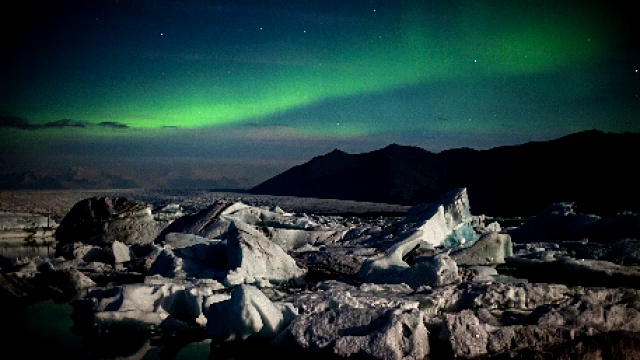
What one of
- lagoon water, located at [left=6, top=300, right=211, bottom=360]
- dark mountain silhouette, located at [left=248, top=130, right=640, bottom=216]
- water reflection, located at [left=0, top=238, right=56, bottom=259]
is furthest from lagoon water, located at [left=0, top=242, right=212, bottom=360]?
dark mountain silhouette, located at [left=248, top=130, right=640, bottom=216]

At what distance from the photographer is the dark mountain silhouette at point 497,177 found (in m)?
30.8

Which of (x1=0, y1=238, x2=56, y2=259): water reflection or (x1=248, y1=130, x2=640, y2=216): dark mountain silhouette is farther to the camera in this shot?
(x1=248, y1=130, x2=640, y2=216): dark mountain silhouette

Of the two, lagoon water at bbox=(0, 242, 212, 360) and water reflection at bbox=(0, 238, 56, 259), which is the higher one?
lagoon water at bbox=(0, 242, 212, 360)

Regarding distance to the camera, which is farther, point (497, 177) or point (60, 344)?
point (497, 177)

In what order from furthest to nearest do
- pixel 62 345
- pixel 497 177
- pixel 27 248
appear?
pixel 497 177, pixel 27 248, pixel 62 345

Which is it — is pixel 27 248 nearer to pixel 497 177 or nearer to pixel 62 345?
pixel 62 345

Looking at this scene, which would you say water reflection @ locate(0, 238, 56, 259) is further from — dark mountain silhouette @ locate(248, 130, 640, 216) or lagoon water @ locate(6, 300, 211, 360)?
dark mountain silhouette @ locate(248, 130, 640, 216)

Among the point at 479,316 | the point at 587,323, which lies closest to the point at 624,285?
the point at 587,323

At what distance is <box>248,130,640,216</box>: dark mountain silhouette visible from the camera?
3075cm

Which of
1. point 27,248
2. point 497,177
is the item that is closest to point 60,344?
A: point 27,248

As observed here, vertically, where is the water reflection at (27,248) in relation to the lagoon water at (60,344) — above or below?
below

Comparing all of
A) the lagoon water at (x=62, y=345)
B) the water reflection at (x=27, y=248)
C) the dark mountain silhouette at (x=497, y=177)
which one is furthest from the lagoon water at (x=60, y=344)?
the dark mountain silhouette at (x=497, y=177)

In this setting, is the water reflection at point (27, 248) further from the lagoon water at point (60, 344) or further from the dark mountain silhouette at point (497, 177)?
the dark mountain silhouette at point (497, 177)

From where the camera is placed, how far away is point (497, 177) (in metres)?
37.4
